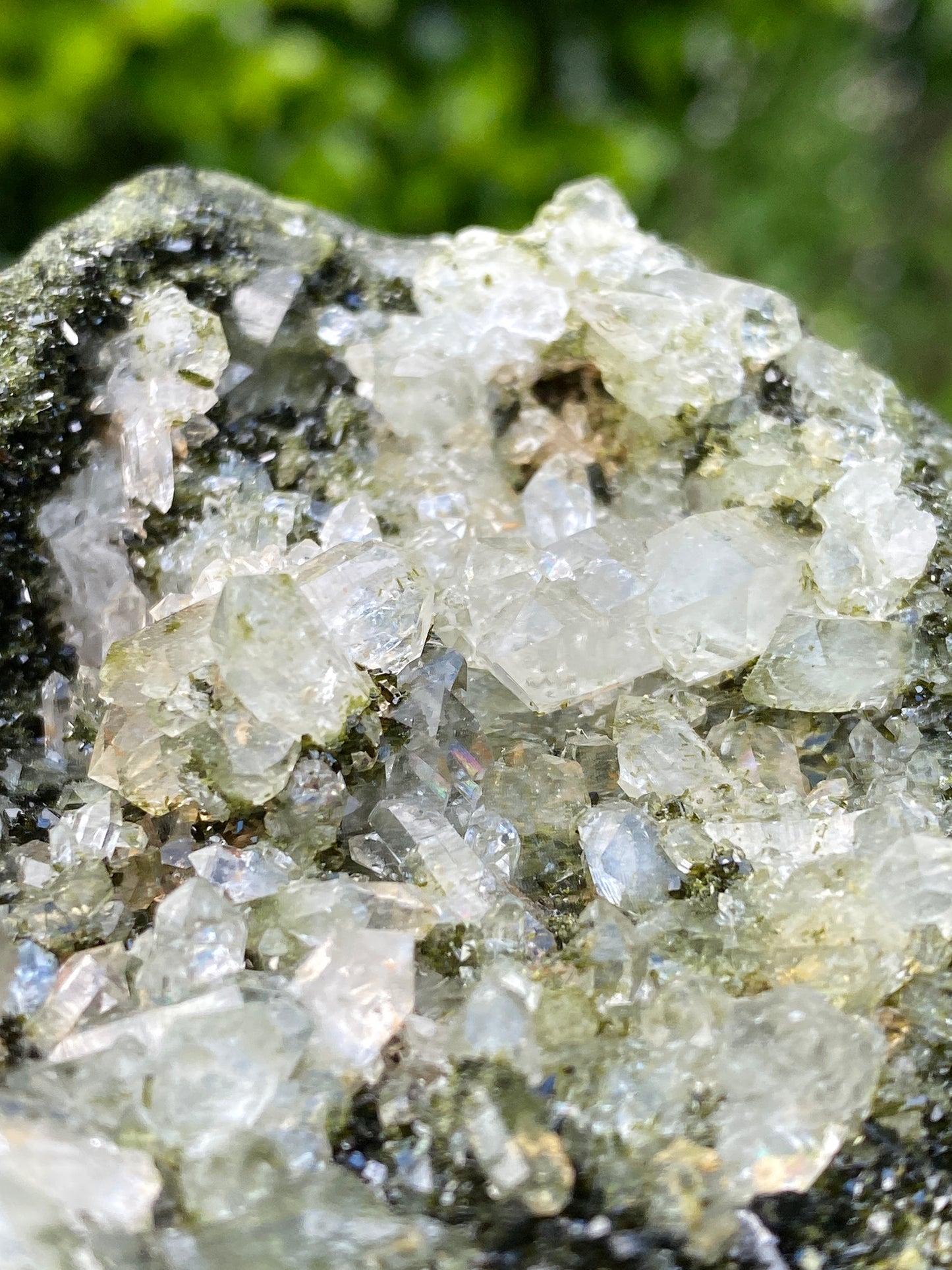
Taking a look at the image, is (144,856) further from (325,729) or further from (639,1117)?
(639,1117)

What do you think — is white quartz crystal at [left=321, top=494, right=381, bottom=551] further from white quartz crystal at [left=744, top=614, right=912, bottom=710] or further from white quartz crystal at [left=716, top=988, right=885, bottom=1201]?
white quartz crystal at [left=716, top=988, right=885, bottom=1201]

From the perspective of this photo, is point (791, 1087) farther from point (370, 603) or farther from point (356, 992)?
point (370, 603)

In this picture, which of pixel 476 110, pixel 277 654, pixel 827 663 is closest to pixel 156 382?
pixel 277 654

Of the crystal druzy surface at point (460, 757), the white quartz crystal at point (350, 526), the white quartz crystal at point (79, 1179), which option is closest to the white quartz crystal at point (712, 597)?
the crystal druzy surface at point (460, 757)

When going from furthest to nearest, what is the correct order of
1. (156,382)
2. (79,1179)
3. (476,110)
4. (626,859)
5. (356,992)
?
(476,110) → (156,382) → (626,859) → (356,992) → (79,1179)

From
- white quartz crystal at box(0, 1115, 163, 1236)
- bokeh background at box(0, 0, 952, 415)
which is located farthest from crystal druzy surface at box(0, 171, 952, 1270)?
bokeh background at box(0, 0, 952, 415)

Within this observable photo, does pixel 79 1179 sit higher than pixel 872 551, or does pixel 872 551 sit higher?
pixel 872 551

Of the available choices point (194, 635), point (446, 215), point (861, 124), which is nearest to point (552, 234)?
point (194, 635)
